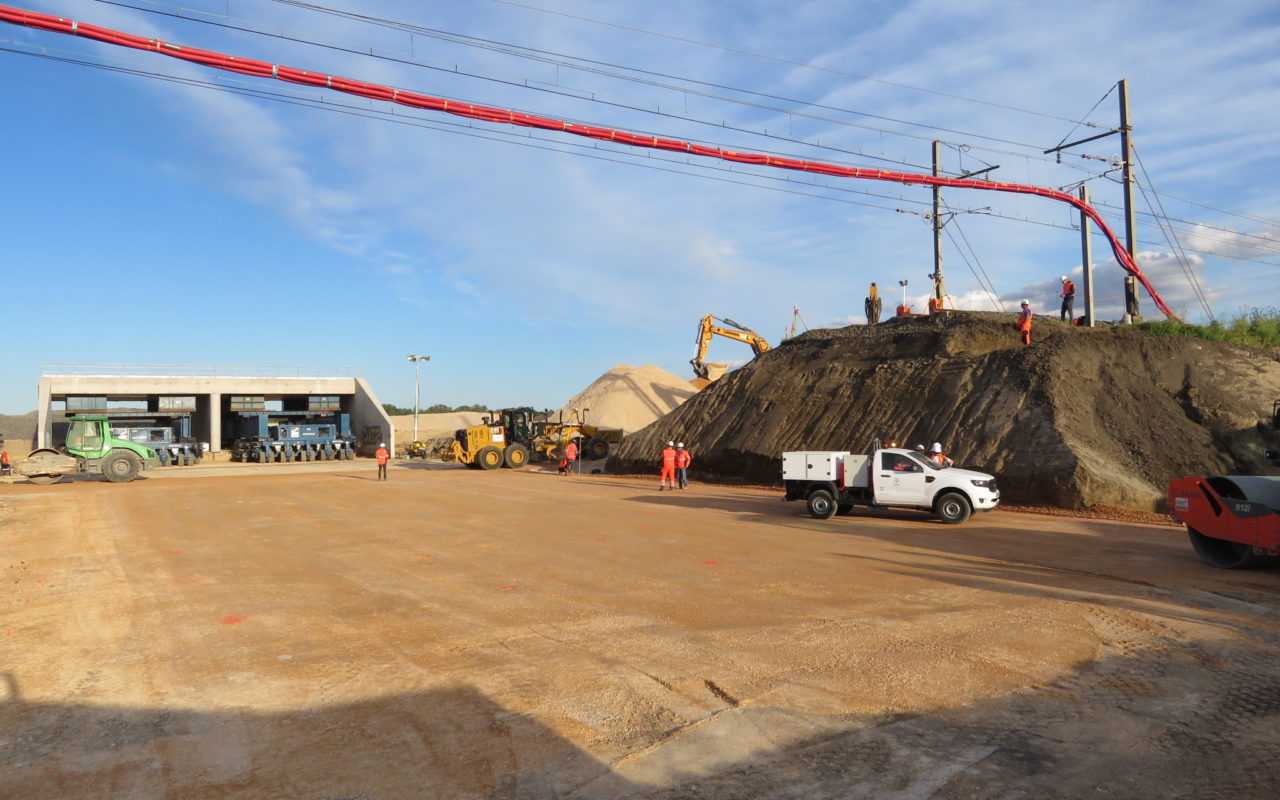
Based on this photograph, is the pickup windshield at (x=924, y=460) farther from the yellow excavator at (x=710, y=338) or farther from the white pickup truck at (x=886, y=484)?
the yellow excavator at (x=710, y=338)

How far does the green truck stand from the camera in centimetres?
3002

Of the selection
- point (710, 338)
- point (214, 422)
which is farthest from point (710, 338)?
point (214, 422)

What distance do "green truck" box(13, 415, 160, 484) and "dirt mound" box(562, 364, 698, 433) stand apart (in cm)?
3289

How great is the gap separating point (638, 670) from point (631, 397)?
59.0m

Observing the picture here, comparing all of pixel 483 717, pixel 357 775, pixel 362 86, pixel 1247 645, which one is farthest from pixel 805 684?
pixel 362 86

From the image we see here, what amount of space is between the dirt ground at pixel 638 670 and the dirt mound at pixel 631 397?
4901cm

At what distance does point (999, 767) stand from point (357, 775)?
3956 millimetres

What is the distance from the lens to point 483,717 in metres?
5.68

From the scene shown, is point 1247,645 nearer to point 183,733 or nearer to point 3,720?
point 183,733

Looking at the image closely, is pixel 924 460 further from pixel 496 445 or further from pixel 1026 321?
pixel 496 445

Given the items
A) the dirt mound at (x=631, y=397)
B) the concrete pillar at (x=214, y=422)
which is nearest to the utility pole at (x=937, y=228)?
the dirt mound at (x=631, y=397)

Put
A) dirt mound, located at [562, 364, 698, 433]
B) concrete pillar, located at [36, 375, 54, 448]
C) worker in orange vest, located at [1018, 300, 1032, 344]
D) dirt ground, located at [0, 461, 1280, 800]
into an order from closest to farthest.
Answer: dirt ground, located at [0, 461, 1280, 800], worker in orange vest, located at [1018, 300, 1032, 344], concrete pillar, located at [36, 375, 54, 448], dirt mound, located at [562, 364, 698, 433]

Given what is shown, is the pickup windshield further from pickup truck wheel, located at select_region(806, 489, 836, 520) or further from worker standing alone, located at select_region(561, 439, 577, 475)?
worker standing alone, located at select_region(561, 439, 577, 475)

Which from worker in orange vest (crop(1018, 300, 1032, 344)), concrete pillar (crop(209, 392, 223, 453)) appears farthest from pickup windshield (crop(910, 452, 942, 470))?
concrete pillar (crop(209, 392, 223, 453))
